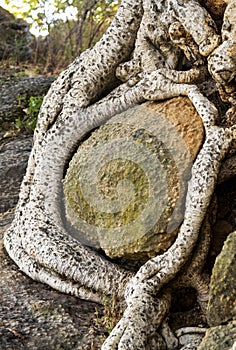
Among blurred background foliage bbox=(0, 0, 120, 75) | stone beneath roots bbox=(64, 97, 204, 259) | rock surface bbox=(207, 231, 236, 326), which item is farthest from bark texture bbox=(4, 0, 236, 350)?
blurred background foliage bbox=(0, 0, 120, 75)

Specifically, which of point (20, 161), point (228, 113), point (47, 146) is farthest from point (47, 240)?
point (20, 161)

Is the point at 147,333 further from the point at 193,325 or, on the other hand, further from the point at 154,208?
the point at 154,208

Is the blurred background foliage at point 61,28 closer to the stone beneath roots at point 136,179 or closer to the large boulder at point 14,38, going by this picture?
the large boulder at point 14,38

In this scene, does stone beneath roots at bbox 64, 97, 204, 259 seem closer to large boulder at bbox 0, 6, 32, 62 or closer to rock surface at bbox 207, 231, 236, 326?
rock surface at bbox 207, 231, 236, 326

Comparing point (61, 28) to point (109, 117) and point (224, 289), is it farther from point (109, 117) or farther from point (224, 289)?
point (224, 289)

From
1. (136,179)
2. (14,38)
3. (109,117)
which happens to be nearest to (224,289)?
(136,179)

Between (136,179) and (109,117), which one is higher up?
(109,117)
